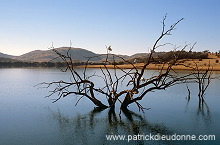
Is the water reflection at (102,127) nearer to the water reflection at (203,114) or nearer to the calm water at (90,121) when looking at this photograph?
the calm water at (90,121)

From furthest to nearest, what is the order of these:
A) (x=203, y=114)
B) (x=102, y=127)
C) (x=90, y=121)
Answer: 1. (x=203, y=114)
2. (x=90, y=121)
3. (x=102, y=127)

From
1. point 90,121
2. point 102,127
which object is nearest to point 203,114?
point 102,127

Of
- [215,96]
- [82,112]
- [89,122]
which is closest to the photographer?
[89,122]

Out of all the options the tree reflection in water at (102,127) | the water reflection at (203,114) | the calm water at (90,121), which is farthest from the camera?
the water reflection at (203,114)

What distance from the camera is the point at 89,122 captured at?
8664 millimetres

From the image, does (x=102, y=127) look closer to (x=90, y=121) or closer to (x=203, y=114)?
(x=90, y=121)

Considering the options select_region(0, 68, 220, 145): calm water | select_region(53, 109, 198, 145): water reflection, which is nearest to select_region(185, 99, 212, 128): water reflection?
select_region(0, 68, 220, 145): calm water

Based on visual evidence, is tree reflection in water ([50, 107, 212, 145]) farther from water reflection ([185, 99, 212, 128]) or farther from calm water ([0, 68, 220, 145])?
water reflection ([185, 99, 212, 128])

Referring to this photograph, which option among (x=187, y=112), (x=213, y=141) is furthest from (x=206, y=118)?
(x=213, y=141)

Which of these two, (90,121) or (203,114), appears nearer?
(90,121)

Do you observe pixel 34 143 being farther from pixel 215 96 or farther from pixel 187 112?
pixel 215 96

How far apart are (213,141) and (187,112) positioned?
362cm

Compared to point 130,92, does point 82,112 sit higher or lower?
lower

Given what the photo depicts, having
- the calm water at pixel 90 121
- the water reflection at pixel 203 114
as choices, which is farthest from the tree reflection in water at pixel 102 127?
the water reflection at pixel 203 114
